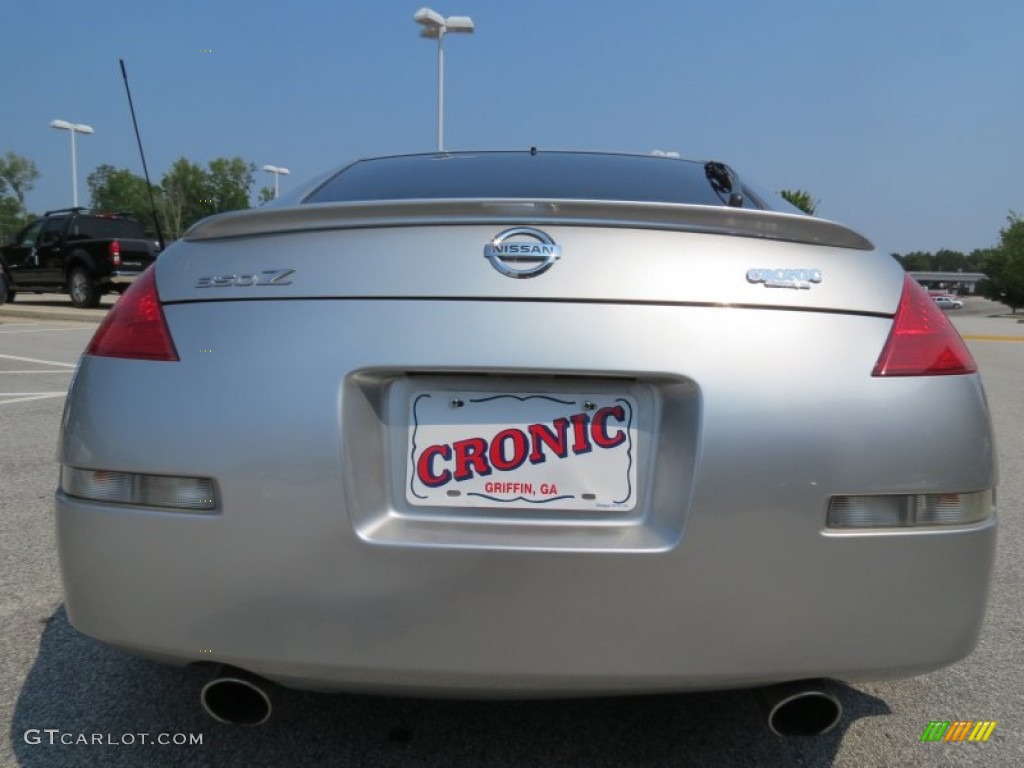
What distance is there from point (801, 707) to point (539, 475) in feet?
2.19

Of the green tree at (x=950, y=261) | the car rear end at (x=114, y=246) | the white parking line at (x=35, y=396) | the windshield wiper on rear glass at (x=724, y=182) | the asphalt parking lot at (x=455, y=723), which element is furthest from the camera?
the green tree at (x=950, y=261)

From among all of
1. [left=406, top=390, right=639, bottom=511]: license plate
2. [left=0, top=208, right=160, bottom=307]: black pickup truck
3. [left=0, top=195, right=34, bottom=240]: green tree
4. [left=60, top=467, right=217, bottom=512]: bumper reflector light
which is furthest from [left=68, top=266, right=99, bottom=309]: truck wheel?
[left=0, top=195, right=34, bottom=240]: green tree

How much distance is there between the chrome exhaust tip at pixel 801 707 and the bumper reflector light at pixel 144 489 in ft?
3.41

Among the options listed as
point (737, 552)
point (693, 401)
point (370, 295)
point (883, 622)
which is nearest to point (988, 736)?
point (883, 622)

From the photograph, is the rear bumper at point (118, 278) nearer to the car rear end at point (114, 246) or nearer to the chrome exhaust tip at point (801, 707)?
the car rear end at point (114, 246)

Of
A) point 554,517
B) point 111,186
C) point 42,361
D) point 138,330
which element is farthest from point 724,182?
point 111,186

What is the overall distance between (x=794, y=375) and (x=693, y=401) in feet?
0.58

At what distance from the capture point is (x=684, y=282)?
4.86 feet

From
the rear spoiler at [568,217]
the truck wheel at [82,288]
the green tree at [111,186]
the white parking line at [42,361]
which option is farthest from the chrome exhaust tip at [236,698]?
the green tree at [111,186]

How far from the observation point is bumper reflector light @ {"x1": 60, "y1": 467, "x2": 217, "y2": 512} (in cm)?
145

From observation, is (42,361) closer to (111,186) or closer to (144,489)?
(144,489)

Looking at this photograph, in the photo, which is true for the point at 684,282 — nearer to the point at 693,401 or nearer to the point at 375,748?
the point at 693,401

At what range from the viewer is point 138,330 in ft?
5.21

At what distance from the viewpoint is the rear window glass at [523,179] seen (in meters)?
2.06
